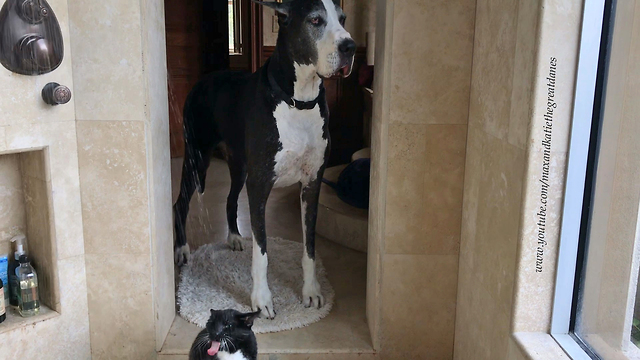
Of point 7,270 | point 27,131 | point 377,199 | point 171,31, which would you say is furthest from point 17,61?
point 171,31

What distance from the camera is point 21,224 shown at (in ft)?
6.34

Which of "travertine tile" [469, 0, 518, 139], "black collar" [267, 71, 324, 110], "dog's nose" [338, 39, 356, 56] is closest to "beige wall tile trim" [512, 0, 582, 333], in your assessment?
"travertine tile" [469, 0, 518, 139]

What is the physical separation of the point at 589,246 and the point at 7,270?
1.75m

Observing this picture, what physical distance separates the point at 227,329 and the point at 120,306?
1.77ft

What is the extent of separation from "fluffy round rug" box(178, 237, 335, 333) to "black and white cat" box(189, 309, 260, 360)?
0.48 metres

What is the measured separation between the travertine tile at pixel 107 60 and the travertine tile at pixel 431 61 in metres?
0.78

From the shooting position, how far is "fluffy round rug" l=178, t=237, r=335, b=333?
219cm

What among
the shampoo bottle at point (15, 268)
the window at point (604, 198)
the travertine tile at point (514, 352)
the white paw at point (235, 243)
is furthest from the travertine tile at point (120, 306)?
the window at point (604, 198)

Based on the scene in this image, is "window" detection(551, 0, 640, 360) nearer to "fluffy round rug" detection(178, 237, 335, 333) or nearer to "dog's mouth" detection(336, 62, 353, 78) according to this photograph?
"dog's mouth" detection(336, 62, 353, 78)

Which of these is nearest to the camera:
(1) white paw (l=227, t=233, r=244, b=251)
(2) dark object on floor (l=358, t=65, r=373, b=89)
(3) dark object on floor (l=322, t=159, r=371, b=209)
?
(1) white paw (l=227, t=233, r=244, b=251)

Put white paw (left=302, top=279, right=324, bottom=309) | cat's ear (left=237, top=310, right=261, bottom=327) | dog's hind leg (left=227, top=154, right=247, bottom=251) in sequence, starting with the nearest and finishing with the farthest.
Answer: cat's ear (left=237, top=310, right=261, bottom=327), white paw (left=302, top=279, right=324, bottom=309), dog's hind leg (left=227, top=154, right=247, bottom=251)

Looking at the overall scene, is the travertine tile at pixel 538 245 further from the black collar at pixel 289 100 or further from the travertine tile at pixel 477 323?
the black collar at pixel 289 100

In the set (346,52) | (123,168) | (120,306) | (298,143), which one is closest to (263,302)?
(120,306)

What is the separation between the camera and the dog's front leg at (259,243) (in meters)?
2.12
